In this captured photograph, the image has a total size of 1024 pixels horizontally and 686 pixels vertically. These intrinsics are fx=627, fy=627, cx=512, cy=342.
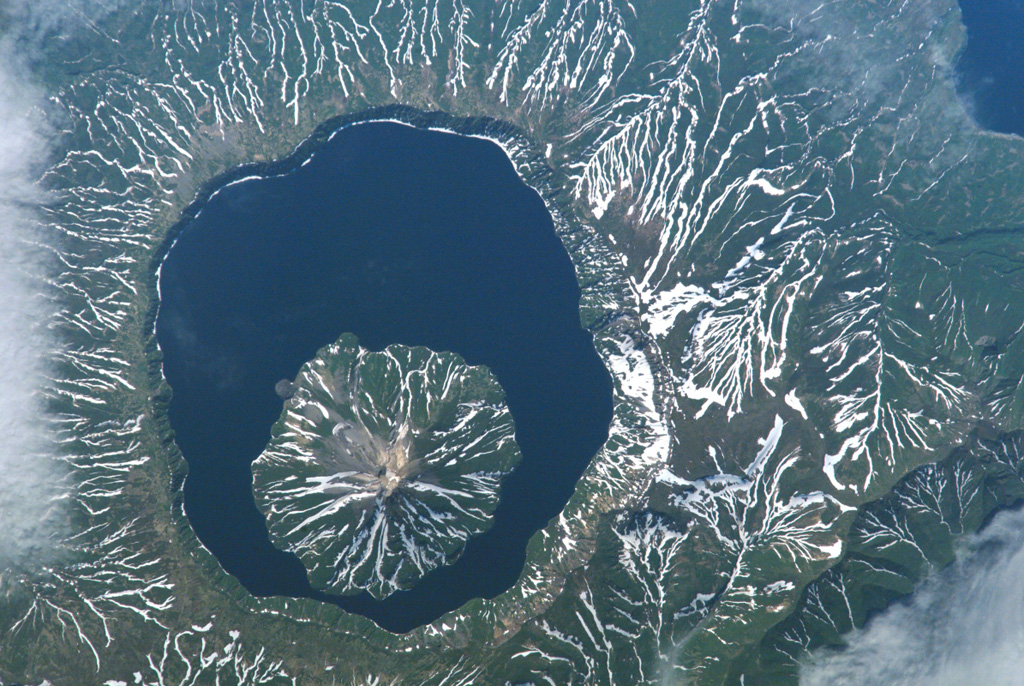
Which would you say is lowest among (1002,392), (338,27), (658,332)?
(658,332)

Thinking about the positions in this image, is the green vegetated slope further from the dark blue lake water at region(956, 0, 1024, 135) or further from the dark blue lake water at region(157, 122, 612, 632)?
the dark blue lake water at region(956, 0, 1024, 135)

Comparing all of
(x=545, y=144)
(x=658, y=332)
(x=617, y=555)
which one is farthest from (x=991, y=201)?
(x=617, y=555)

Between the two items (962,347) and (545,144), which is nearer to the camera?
(962,347)

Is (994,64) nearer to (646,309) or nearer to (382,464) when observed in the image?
(646,309)

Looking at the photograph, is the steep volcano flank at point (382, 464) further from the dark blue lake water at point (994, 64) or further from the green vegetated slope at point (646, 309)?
the dark blue lake water at point (994, 64)

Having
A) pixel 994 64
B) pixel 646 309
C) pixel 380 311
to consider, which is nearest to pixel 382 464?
pixel 380 311

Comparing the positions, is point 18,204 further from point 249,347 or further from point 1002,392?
point 1002,392

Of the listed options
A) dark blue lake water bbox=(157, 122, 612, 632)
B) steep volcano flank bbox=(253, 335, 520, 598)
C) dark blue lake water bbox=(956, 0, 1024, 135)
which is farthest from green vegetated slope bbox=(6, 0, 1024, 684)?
steep volcano flank bbox=(253, 335, 520, 598)
